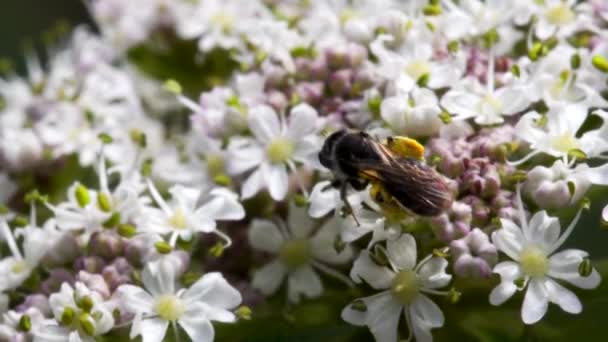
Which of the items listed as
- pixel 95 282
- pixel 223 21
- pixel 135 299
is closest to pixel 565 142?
pixel 135 299

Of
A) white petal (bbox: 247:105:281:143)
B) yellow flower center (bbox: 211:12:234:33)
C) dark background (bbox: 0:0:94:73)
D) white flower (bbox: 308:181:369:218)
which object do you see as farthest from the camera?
dark background (bbox: 0:0:94:73)

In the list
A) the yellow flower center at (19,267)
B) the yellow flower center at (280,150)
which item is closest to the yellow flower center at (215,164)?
the yellow flower center at (280,150)

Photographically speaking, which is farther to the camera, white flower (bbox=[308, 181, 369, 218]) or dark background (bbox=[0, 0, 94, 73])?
dark background (bbox=[0, 0, 94, 73])

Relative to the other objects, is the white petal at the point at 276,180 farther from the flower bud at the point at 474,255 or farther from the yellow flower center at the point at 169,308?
the flower bud at the point at 474,255

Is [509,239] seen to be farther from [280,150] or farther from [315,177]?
[280,150]

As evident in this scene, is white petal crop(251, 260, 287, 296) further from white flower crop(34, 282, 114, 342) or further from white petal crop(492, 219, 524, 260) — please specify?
white petal crop(492, 219, 524, 260)

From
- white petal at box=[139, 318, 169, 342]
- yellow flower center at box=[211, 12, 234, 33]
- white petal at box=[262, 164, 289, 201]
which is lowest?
white petal at box=[139, 318, 169, 342]

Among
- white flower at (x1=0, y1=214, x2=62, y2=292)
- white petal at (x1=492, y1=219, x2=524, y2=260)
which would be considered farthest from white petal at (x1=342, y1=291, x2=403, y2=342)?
white flower at (x1=0, y1=214, x2=62, y2=292)
